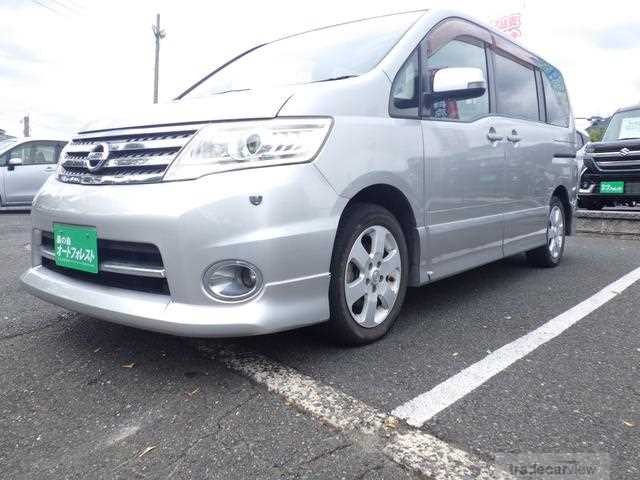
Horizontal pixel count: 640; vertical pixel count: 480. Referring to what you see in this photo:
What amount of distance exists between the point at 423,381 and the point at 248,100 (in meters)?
1.41

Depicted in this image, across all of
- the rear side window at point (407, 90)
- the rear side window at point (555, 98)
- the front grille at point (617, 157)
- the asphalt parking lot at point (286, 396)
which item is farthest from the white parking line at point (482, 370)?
the front grille at point (617, 157)

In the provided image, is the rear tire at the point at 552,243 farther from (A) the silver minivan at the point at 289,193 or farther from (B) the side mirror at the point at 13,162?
(B) the side mirror at the point at 13,162

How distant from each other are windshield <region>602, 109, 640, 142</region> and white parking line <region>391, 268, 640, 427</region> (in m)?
5.56

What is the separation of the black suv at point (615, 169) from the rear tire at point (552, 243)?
119 inches

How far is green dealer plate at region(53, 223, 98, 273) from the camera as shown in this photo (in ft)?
7.36

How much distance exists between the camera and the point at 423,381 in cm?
216

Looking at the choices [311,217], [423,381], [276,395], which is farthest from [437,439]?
[311,217]

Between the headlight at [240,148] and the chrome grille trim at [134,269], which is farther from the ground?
the headlight at [240,148]

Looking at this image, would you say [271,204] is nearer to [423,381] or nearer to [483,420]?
[423,381]

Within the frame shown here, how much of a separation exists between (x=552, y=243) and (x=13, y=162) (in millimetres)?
9033

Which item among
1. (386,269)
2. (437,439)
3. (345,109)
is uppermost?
(345,109)

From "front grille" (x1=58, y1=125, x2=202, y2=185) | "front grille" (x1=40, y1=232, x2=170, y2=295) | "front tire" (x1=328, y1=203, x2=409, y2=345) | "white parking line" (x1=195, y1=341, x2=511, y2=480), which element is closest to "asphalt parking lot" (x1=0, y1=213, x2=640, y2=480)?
"white parking line" (x1=195, y1=341, x2=511, y2=480)

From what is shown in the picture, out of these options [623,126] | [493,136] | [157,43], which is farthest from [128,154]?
[157,43]

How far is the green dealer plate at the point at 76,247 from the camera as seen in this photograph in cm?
224
